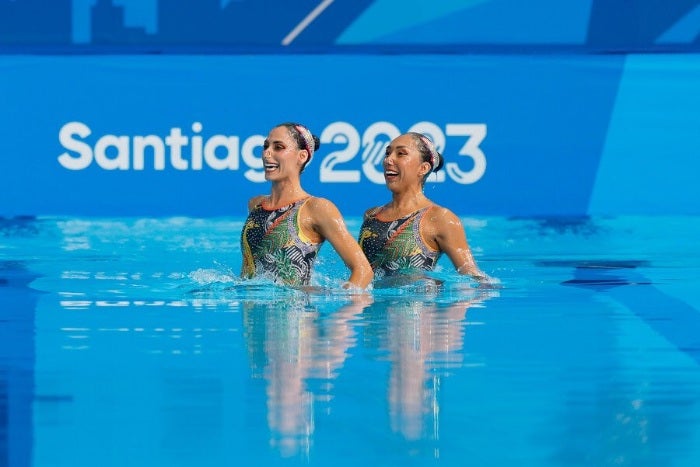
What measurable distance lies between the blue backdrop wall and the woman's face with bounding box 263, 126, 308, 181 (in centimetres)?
286

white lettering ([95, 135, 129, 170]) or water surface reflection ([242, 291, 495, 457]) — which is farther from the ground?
white lettering ([95, 135, 129, 170])

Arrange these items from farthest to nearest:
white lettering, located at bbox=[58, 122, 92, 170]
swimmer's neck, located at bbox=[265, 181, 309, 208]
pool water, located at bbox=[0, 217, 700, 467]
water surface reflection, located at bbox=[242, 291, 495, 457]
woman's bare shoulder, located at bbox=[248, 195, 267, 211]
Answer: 1. white lettering, located at bbox=[58, 122, 92, 170]
2. woman's bare shoulder, located at bbox=[248, 195, 267, 211]
3. swimmer's neck, located at bbox=[265, 181, 309, 208]
4. water surface reflection, located at bbox=[242, 291, 495, 457]
5. pool water, located at bbox=[0, 217, 700, 467]

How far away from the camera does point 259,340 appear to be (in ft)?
17.3

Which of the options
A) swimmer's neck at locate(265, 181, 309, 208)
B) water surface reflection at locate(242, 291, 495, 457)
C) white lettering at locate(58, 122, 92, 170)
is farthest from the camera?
white lettering at locate(58, 122, 92, 170)

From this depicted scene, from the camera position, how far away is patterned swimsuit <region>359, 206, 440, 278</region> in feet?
24.3

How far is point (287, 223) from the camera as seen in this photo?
7.07m

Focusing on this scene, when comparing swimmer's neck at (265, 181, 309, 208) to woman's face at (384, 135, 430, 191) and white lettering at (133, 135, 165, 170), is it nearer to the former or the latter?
woman's face at (384, 135, 430, 191)

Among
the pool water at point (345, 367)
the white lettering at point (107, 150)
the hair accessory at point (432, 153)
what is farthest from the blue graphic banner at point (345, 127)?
the hair accessory at point (432, 153)

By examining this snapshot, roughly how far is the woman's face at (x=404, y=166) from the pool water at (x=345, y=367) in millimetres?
538

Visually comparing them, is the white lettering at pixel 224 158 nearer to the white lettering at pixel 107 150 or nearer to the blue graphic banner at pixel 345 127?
the blue graphic banner at pixel 345 127

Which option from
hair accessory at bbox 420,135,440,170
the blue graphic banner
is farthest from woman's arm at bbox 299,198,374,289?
the blue graphic banner

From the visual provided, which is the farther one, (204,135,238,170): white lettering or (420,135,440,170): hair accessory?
(204,135,238,170): white lettering

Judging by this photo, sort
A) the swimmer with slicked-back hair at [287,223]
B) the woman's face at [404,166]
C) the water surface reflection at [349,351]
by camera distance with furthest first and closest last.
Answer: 1. the woman's face at [404,166]
2. the swimmer with slicked-back hair at [287,223]
3. the water surface reflection at [349,351]

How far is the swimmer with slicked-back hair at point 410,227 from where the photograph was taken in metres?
7.38
